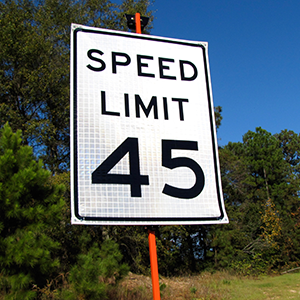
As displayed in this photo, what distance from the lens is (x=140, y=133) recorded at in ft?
9.04

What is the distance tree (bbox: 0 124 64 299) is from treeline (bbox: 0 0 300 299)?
0.05 feet

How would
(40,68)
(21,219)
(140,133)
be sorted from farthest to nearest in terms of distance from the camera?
(40,68) < (21,219) < (140,133)

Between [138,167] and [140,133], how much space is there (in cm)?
29

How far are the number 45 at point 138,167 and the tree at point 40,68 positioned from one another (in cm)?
959

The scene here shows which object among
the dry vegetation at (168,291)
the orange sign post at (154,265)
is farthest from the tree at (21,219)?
the orange sign post at (154,265)

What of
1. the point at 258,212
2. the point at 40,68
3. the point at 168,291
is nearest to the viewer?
the point at 168,291

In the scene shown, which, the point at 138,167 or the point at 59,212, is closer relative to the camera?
the point at 138,167

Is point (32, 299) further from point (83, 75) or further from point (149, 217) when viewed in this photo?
point (83, 75)

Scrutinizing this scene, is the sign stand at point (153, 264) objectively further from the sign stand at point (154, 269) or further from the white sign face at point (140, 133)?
the white sign face at point (140, 133)

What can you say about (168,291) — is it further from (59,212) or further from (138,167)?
(138,167)

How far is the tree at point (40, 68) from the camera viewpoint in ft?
40.0

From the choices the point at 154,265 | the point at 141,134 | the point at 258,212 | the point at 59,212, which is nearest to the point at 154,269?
the point at 154,265

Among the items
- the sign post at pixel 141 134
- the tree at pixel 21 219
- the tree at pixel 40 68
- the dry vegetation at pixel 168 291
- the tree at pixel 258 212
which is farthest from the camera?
the tree at pixel 258 212

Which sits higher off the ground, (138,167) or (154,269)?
(138,167)
